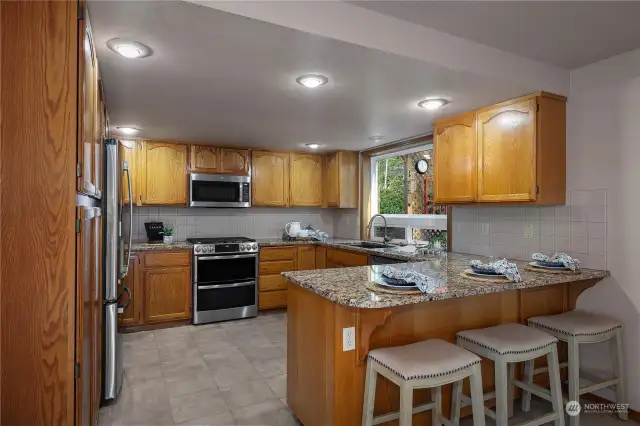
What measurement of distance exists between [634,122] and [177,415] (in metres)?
3.31

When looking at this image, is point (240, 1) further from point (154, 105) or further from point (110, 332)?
point (110, 332)

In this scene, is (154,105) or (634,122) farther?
(154,105)

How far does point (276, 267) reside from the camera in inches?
182

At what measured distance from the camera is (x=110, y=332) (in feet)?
7.85

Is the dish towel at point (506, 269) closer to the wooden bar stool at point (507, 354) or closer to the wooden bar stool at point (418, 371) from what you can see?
the wooden bar stool at point (507, 354)

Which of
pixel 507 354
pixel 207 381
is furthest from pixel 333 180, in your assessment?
pixel 507 354

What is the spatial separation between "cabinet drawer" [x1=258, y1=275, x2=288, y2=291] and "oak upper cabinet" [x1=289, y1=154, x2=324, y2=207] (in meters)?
1.03

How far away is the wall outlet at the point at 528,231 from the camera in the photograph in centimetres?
290

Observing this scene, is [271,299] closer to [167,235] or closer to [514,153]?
[167,235]

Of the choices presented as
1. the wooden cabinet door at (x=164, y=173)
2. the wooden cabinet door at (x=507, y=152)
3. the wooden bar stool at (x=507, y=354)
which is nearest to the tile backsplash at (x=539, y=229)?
the wooden cabinet door at (x=507, y=152)

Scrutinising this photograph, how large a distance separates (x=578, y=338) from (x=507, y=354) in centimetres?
59

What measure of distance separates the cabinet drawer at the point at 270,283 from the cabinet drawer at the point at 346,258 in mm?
644

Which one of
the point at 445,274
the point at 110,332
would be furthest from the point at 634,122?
the point at 110,332

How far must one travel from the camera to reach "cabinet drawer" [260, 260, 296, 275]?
455 cm
